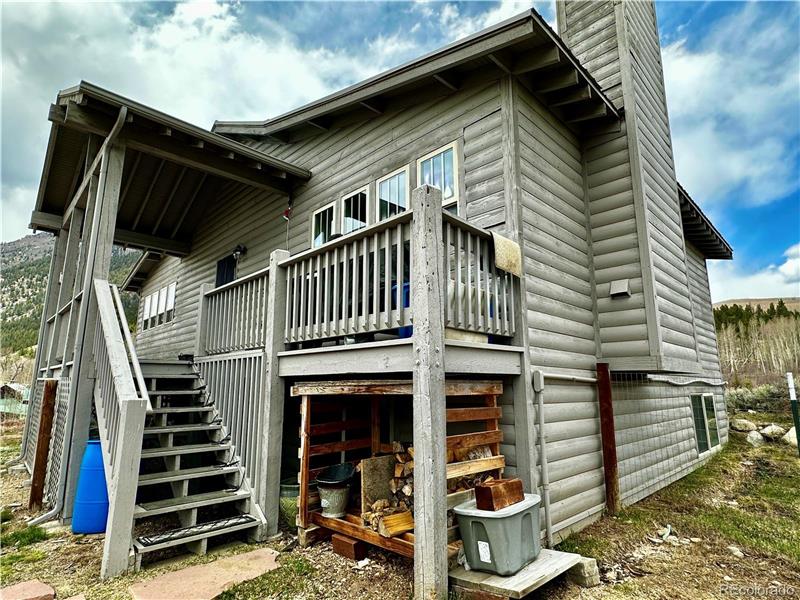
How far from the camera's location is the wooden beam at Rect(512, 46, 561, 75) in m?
4.48

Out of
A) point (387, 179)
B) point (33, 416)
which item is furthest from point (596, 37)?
point (33, 416)

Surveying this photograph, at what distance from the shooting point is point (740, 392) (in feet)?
47.6

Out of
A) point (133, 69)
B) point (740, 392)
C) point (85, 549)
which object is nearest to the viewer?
point (85, 549)

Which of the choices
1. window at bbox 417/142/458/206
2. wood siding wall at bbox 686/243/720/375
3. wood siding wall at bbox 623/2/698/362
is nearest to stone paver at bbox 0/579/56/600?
window at bbox 417/142/458/206

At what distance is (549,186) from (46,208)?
30.4 feet

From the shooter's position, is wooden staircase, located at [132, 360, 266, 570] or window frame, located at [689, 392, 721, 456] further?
window frame, located at [689, 392, 721, 456]

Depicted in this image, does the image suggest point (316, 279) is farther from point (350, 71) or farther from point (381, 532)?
point (350, 71)

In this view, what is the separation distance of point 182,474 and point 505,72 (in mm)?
5378

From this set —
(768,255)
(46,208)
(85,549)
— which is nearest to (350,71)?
(46,208)

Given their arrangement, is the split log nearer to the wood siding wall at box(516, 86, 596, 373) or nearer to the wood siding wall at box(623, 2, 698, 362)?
the wood siding wall at box(516, 86, 596, 373)

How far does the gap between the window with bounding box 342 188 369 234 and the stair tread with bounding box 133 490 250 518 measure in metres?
3.75

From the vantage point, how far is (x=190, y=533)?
388cm

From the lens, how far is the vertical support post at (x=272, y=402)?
447 centimetres

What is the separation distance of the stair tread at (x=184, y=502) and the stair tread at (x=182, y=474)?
19 centimetres
